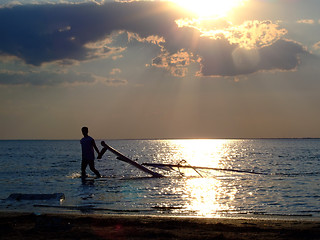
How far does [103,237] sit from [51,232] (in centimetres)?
102

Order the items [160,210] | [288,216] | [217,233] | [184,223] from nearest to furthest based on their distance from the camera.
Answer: [217,233], [184,223], [288,216], [160,210]

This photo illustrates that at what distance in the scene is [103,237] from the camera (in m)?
6.95

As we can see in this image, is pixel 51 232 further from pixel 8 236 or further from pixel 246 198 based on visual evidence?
pixel 246 198

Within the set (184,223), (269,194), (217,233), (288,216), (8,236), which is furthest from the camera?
(269,194)

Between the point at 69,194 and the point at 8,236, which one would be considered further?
the point at 69,194

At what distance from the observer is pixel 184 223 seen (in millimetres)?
8555

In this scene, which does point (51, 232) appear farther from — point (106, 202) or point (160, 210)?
point (106, 202)

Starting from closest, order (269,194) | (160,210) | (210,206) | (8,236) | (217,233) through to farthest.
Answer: (8,236) < (217,233) < (160,210) < (210,206) < (269,194)

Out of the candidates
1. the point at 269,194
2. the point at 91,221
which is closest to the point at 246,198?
the point at 269,194

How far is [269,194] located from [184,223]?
7.90m

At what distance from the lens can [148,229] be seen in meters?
7.76

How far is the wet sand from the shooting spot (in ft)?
23.2

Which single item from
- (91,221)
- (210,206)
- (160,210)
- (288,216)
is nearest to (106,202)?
(160,210)

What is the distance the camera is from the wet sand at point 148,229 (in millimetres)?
7086
